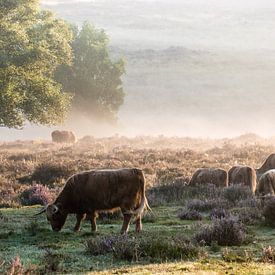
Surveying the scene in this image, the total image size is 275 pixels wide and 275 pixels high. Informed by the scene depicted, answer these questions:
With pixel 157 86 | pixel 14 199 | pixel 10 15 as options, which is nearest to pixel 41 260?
pixel 14 199

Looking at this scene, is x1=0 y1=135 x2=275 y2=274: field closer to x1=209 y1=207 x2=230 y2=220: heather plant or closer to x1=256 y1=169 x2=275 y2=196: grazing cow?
x1=209 y1=207 x2=230 y2=220: heather plant

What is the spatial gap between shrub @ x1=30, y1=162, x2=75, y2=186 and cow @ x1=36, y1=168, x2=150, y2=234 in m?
8.77

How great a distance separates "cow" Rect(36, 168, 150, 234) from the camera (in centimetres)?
1384

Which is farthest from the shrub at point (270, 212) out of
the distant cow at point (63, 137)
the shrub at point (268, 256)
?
the distant cow at point (63, 137)

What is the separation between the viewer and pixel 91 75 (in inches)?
2395

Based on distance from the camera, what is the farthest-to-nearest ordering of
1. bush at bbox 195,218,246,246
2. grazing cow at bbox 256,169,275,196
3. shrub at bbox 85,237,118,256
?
grazing cow at bbox 256,169,275,196, bush at bbox 195,218,246,246, shrub at bbox 85,237,118,256

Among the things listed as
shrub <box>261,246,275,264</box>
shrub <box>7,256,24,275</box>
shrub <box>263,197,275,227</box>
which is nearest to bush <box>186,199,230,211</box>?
shrub <box>263,197,275,227</box>

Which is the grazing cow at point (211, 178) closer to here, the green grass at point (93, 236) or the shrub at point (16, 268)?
the green grass at point (93, 236)

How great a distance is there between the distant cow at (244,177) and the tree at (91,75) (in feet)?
129

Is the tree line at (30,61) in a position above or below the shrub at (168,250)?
above

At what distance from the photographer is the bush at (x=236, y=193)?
19.1m

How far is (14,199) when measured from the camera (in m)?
20.1

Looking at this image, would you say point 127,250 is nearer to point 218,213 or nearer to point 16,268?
point 16,268

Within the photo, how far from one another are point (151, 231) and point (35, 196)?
7135mm
